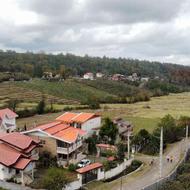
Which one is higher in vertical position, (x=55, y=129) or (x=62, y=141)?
(x=55, y=129)

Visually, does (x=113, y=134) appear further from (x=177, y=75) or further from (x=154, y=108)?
(x=177, y=75)

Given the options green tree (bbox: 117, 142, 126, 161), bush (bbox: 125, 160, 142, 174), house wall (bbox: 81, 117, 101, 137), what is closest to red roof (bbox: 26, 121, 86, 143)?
green tree (bbox: 117, 142, 126, 161)

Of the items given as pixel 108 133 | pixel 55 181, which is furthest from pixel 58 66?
pixel 55 181

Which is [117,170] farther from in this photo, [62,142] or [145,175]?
[62,142]

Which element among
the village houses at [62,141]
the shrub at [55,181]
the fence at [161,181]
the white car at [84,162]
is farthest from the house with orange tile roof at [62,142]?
the fence at [161,181]

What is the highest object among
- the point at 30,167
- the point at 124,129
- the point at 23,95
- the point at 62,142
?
the point at 23,95

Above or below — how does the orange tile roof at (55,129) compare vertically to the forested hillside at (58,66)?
below

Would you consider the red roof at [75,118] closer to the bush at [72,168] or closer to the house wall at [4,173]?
the bush at [72,168]
